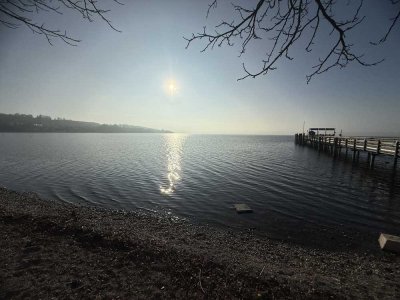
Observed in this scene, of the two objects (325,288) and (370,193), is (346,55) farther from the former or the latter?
(370,193)

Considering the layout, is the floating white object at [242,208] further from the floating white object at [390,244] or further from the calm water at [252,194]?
the floating white object at [390,244]

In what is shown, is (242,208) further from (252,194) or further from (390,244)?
(390,244)

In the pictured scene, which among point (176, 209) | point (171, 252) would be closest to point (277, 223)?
point (176, 209)

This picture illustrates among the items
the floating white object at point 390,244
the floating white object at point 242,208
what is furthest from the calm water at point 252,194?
the floating white object at point 390,244

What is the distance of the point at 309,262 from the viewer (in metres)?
7.49

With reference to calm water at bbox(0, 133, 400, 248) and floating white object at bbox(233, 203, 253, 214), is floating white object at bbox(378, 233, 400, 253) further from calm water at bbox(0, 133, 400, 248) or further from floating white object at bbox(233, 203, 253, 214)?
floating white object at bbox(233, 203, 253, 214)

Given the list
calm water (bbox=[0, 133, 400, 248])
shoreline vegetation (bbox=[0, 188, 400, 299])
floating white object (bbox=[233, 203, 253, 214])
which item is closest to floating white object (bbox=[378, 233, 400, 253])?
shoreline vegetation (bbox=[0, 188, 400, 299])

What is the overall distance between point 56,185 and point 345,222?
1844 cm

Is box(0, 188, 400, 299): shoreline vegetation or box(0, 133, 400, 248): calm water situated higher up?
box(0, 188, 400, 299): shoreline vegetation

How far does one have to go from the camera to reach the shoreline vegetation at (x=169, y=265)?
518 centimetres

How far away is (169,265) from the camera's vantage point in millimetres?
6273

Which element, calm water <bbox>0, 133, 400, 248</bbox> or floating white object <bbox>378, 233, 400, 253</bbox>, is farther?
calm water <bbox>0, 133, 400, 248</bbox>

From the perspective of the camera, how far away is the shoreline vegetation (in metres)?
5.18

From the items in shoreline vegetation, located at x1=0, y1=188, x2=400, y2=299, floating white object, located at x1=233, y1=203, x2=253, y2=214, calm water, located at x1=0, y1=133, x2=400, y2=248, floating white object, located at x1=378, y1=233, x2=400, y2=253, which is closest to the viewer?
shoreline vegetation, located at x1=0, y1=188, x2=400, y2=299
